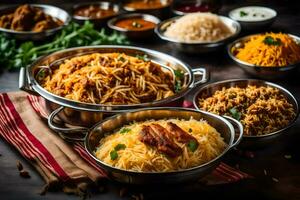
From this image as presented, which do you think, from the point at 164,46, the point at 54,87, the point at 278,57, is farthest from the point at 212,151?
the point at 164,46

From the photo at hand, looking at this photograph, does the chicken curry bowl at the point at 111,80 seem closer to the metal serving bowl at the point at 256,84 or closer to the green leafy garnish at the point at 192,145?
the metal serving bowl at the point at 256,84

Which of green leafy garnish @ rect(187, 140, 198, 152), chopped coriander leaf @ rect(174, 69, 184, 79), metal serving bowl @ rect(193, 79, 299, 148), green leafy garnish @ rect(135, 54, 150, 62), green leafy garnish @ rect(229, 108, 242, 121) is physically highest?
Result: green leafy garnish @ rect(187, 140, 198, 152)

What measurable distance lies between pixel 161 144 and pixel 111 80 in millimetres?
897

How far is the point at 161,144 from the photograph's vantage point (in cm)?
323

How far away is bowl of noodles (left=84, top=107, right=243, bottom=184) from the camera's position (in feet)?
10.3

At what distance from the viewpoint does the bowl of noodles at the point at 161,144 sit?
315 centimetres

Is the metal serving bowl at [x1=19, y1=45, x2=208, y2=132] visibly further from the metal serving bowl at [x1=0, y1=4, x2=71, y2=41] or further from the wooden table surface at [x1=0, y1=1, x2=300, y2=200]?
the metal serving bowl at [x1=0, y1=4, x2=71, y2=41]

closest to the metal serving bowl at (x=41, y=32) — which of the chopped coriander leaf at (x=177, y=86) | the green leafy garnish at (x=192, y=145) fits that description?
the chopped coriander leaf at (x=177, y=86)

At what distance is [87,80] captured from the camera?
3959 millimetres

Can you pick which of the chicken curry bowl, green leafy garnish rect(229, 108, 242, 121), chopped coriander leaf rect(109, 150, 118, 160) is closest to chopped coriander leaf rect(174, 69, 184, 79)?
the chicken curry bowl

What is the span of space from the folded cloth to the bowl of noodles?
0.17m

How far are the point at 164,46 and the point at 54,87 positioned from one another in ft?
6.12

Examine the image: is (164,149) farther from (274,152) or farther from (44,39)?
(44,39)

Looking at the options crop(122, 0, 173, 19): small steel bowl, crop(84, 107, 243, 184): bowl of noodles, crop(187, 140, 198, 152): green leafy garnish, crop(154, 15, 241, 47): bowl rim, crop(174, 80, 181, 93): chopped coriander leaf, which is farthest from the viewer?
crop(122, 0, 173, 19): small steel bowl
